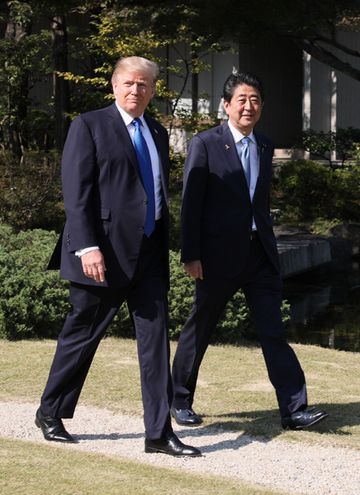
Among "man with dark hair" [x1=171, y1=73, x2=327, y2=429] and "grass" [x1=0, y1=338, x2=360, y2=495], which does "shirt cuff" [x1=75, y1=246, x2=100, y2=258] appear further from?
"grass" [x1=0, y1=338, x2=360, y2=495]

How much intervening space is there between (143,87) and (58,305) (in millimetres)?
3858

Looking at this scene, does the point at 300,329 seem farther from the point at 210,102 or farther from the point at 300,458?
the point at 210,102

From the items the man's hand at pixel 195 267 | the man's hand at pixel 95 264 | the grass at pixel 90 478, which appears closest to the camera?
the grass at pixel 90 478

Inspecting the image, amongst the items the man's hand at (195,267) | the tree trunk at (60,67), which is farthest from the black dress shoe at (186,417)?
the tree trunk at (60,67)

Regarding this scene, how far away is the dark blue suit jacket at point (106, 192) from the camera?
4930 mm

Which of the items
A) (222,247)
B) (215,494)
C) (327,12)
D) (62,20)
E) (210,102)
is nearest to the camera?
(215,494)

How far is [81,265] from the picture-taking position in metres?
5.01

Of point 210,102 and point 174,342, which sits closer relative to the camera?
point 174,342

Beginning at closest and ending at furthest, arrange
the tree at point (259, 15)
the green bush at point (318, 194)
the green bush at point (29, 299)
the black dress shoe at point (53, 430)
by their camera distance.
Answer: the black dress shoe at point (53, 430) < the green bush at point (29, 299) < the tree at point (259, 15) < the green bush at point (318, 194)

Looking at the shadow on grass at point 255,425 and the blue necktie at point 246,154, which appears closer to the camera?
the shadow on grass at point 255,425

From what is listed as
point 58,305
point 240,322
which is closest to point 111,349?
point 58,305

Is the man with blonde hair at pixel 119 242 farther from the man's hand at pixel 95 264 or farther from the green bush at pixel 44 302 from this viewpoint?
the green bush at pixel 44 302

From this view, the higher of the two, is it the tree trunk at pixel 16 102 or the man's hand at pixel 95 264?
the tree trunk at pixel 16 102

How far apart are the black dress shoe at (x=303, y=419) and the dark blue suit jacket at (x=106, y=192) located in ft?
4.19
